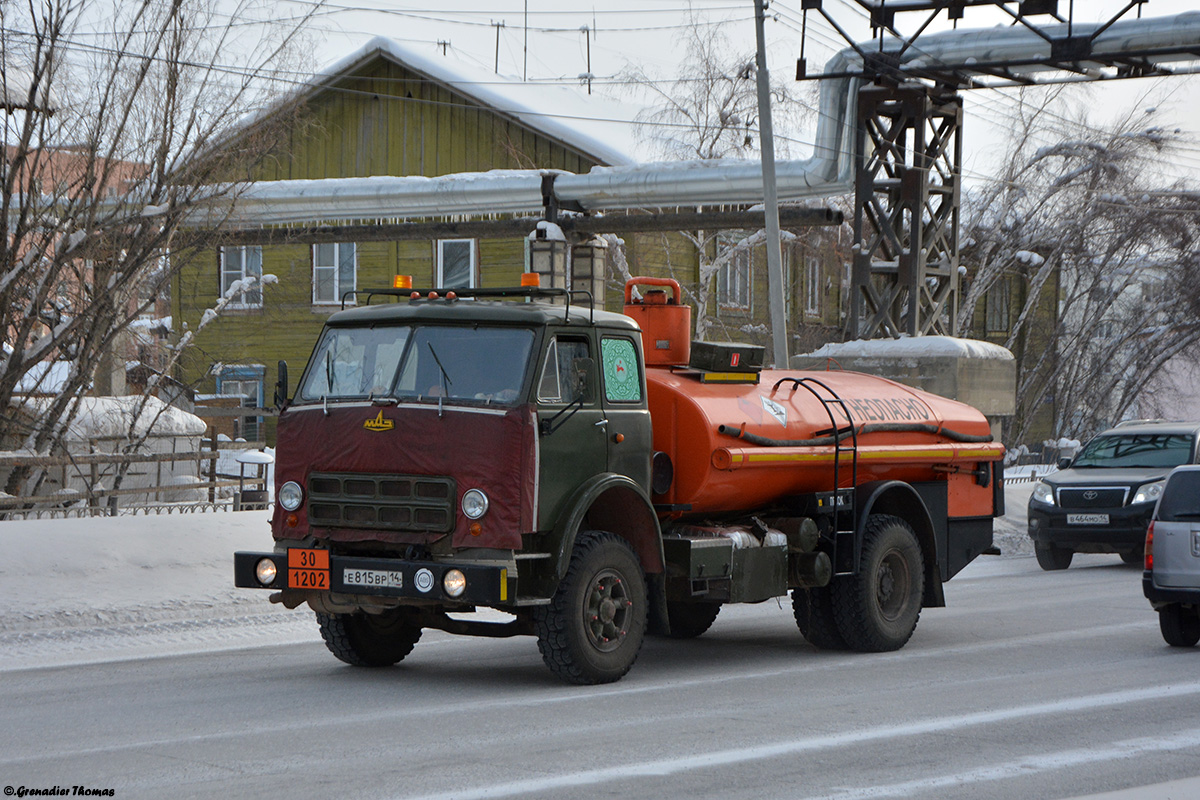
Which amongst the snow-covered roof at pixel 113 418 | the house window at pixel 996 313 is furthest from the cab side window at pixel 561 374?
the house window at pixel 996 313

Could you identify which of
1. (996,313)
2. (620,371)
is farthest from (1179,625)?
(996,313)

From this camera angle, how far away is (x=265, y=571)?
9.30 metres

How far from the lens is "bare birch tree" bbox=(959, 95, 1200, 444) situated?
35.1 meters

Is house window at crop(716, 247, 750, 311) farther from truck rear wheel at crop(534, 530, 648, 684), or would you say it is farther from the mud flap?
truck rear wheel at crop(534, 530, 648, 684)

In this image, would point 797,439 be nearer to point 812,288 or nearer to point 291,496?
point 291,496

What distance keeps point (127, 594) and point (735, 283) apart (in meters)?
27.4

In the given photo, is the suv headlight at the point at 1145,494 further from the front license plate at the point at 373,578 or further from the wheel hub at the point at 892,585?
the front license plate at the point at 373,578

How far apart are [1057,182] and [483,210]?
16.4 m

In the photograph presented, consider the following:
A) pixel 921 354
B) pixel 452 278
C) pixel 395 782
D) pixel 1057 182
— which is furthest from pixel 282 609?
pixel 1057 182

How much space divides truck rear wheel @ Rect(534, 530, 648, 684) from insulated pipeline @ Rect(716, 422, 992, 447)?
1332 mm

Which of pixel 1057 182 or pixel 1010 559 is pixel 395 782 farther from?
pixel 1057 182

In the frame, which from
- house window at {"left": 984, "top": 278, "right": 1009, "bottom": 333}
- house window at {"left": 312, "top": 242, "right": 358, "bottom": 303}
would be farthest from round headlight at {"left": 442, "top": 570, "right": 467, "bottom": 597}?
house window at {"left": 984, "top": 278, "right": 1009, "bottom": 333}

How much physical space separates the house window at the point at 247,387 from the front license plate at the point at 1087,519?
24.9 m

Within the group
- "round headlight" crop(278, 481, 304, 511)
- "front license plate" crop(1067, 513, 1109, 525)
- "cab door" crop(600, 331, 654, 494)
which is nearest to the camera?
"round headlight" crop(278, 481, 304, 511)
